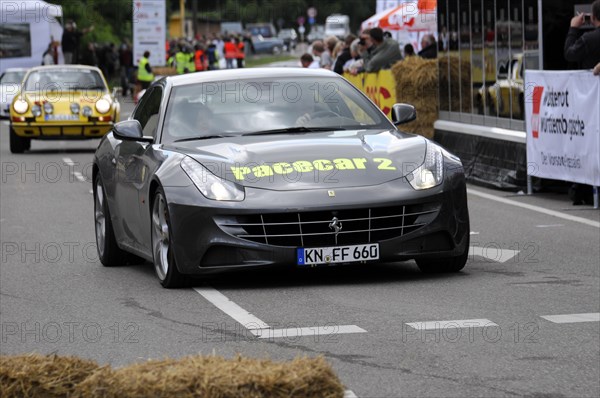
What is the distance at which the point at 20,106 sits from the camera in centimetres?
2606

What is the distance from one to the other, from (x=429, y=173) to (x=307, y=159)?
0.78m

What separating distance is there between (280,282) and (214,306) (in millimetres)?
969

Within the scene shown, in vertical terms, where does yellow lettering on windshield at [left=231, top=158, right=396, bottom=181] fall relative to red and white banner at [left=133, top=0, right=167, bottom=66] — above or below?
below

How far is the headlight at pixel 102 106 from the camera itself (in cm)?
2594

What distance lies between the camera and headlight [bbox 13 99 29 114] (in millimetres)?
25891

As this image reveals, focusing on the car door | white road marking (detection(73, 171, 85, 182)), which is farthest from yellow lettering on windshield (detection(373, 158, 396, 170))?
white road marking (detection(73, 171, 85, 182))

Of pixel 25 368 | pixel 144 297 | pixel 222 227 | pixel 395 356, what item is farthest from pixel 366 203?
pixel 25 368

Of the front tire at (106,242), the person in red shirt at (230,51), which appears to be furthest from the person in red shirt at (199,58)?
the front tire at (106,242)

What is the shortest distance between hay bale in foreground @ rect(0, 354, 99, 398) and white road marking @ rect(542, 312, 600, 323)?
4284 millimetres

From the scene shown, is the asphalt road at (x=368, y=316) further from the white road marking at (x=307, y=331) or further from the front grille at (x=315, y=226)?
the front grille at (x=315, y=226)

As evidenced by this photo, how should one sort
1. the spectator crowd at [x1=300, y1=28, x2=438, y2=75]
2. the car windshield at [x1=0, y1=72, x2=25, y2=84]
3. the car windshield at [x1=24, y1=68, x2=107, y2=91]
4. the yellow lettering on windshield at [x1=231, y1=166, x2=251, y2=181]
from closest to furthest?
the yellow lettering on windshield at [x1=231, y1=166, x2=251, y2=181]
the spectator crowd at [x1=300, y1=28, x2=438, y2=75]
the car windshield at [x1=24, y1=68, x2=107, y2=91]
the car windshield at [x1=0, y1=72, x2=25, y2=84]

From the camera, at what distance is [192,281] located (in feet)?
29.9

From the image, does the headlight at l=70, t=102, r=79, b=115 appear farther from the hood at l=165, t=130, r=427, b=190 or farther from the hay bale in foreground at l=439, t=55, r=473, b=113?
the hood at l=165, t=130, r=427, b=190

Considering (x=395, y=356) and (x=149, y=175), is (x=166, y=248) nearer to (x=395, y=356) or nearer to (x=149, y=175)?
(x=149, y=175)
